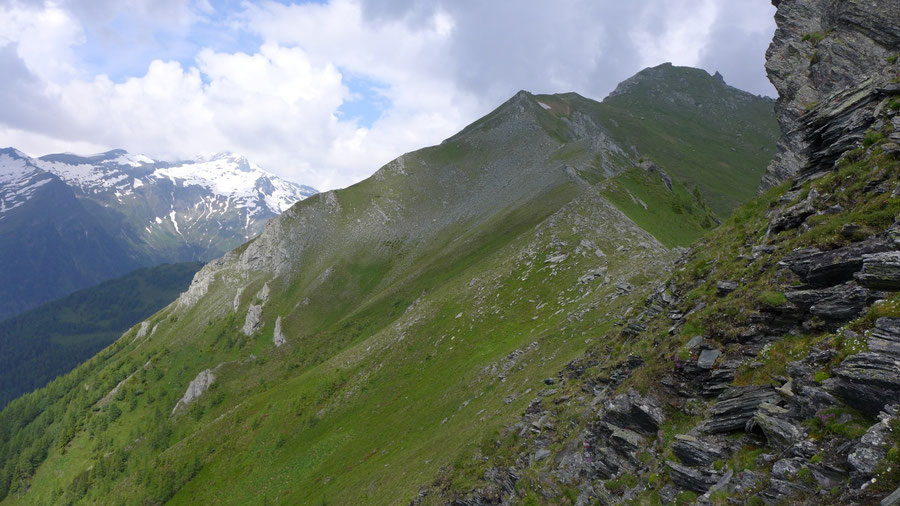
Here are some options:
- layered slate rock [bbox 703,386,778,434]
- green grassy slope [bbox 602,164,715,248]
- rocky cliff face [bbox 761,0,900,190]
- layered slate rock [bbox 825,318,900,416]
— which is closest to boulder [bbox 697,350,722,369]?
layered slate rock [bbox 703,386,778,434]

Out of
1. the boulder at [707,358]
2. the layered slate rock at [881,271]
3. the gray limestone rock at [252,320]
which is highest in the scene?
the gray limestone rock at [252,320]

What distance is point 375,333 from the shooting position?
85688 mm

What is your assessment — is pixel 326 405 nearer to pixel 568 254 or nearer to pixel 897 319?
pixel 568 254

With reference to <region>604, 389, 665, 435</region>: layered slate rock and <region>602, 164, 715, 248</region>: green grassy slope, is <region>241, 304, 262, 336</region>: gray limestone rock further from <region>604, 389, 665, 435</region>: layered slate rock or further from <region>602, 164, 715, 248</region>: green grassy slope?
<region>604, 389, 665, 435</region>: layered slate rock

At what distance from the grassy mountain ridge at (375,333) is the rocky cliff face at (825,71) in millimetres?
13781

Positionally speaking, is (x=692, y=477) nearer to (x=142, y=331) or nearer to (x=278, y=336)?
(x=278, y=336)

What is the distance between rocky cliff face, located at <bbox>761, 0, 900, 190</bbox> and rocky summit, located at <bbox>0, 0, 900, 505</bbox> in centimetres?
17

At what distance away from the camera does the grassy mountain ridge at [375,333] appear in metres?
42.9

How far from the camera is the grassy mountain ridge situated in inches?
1690

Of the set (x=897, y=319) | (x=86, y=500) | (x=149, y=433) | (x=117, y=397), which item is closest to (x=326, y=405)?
(x=897, y=319)

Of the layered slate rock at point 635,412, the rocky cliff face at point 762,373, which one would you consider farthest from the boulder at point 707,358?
the layered slate rock at point 635,412

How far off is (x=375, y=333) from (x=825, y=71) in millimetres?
77478

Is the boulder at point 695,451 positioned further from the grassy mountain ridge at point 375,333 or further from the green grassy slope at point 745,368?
the grassy mountain ridge at point 375,333

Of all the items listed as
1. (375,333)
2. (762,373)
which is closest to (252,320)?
(375,333)
